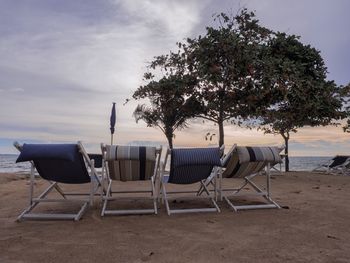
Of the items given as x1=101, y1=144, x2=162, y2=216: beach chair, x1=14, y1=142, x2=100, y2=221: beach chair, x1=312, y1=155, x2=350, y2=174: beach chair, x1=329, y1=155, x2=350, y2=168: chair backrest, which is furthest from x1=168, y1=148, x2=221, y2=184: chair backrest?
x1=329, y1=155, x2=350, y2=168: chair backrest

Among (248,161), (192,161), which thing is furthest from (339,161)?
(192,161)

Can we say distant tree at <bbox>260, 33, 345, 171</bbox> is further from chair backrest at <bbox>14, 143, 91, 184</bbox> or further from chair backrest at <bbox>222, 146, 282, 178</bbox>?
chair backrest at <bbox>14, 143, 91, 184</bbox>

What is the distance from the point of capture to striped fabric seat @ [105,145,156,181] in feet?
17.0

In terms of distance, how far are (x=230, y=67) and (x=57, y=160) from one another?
370 inches

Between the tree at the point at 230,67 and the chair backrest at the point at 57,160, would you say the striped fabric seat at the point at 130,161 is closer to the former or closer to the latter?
the chair backrest at the point at 57,160

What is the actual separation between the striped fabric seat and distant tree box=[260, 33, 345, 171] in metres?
8.78

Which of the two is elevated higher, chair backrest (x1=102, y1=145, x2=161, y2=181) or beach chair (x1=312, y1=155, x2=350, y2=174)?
chair backrest (x1=102, y1=145, x2=161, y2=181)

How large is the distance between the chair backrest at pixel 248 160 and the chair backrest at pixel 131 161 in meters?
1.09

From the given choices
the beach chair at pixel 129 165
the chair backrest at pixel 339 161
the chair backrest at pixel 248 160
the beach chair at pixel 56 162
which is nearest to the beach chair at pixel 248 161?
the chair backrest at pixel 248 160

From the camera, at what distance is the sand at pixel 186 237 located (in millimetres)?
3332

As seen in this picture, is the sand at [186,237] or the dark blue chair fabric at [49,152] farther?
the dark blue chair fabric at [49,152]

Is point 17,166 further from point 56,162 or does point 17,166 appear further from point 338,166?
point 56,162

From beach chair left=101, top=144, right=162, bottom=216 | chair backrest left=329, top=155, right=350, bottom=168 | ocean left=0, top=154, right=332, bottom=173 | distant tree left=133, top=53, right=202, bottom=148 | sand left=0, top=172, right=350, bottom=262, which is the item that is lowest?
ocean left=0, top=154, right=332, bottom=173

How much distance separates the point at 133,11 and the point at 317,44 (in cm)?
789
